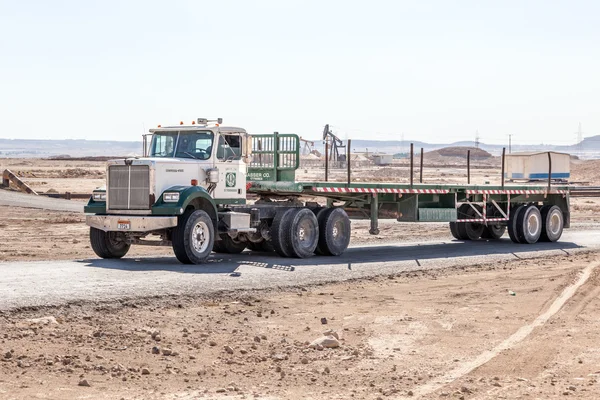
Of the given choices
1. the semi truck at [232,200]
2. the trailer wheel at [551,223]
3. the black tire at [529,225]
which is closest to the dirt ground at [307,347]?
the semi truck at [232,200]

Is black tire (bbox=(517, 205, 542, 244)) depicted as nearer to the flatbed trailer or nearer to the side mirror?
the flatbed trailer

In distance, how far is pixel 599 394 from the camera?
9.83 meters

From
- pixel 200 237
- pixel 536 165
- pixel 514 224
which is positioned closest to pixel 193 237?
pixel 200 237

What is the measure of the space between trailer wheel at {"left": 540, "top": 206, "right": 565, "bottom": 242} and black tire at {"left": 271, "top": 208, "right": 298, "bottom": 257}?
9.90 meters

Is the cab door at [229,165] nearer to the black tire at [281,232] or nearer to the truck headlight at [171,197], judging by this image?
the black tire at [281,232]

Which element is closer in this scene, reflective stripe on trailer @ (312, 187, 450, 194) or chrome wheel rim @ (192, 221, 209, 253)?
chrome wheel rim @ (192, 221, 209, 253)

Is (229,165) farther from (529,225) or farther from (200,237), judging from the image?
(529,225)

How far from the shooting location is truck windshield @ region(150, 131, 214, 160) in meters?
20.3

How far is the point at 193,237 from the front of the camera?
1939 centimetres

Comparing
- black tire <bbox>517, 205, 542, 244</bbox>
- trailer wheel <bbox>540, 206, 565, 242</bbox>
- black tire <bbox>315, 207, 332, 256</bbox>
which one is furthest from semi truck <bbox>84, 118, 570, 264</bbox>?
trailer wheel <bbox>540, 206, 565, 242</bbox>

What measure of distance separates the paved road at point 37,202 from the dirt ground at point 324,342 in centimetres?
2138

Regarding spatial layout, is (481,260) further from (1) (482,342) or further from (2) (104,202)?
(1) (482,342)

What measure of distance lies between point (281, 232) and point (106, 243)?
3.80 m

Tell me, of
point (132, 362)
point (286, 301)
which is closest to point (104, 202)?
point (286, 301)
